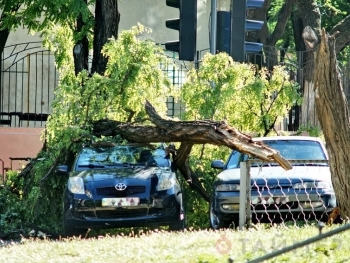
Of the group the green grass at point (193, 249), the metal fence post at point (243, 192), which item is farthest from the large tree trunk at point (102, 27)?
the green grass at point (193, 249)

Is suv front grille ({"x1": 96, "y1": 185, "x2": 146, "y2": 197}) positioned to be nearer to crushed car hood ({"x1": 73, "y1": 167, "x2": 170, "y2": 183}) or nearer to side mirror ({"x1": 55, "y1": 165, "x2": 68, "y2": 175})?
crushed car hood ({"x1": 73, "y1": 167, "x2": 170, "y2": 183})

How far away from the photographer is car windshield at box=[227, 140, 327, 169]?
60.0 ft

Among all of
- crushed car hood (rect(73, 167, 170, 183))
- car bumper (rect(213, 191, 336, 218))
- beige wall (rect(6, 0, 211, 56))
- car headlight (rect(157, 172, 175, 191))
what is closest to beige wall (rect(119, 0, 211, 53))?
beige wall (rect(6, 0, 211, 56))

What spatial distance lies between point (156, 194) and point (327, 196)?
2664mm

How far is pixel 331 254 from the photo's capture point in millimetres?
10805

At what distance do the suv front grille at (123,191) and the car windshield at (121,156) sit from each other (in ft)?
3.17

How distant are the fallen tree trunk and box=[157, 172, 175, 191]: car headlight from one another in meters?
0.68

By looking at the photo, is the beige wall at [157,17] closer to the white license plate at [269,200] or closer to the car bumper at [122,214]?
the car bumper at [122,214]

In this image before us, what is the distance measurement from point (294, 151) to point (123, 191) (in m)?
2.94

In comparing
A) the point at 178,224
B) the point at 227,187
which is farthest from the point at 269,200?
the point at 178,224

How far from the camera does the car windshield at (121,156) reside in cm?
1852

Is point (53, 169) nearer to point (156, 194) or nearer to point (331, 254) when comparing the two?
point (156, 194)

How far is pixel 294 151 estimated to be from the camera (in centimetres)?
1842

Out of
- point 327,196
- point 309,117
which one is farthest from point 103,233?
point 309,117
